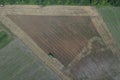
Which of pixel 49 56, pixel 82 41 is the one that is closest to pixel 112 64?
pixel 82 41

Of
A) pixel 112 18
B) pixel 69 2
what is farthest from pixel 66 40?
pixel 112 18

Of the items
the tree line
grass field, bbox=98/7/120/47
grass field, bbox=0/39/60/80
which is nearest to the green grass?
grass field, bbox=0/39/60/80

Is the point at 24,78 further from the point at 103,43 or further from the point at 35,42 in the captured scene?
the point at 103,43

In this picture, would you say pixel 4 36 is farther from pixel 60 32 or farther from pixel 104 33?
pixel 104 33

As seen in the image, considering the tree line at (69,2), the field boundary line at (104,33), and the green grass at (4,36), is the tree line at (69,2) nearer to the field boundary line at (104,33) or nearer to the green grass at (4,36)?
the field boundary line at (104,33)

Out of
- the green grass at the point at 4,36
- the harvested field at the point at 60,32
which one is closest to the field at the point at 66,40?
the harvested field at the point at 60,32

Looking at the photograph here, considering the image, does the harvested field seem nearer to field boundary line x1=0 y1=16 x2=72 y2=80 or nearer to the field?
the field

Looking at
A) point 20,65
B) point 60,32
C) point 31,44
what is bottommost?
point 20,65
